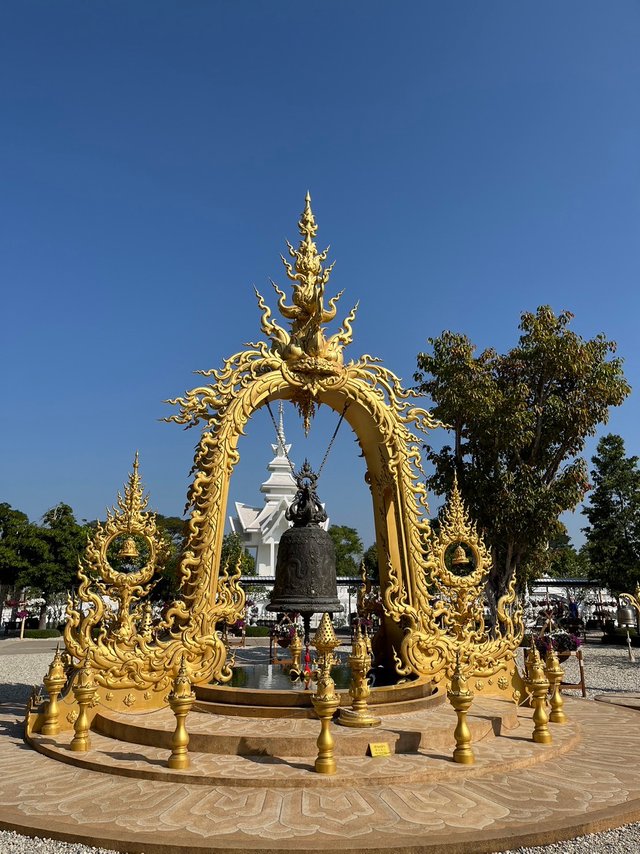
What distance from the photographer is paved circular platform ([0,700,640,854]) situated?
13.7 feet

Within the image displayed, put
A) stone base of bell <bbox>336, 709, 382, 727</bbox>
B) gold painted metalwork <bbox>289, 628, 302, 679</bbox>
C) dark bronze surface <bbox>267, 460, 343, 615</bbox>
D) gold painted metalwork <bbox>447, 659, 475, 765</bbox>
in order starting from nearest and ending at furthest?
gold painted metalwork <bbox>447, 659, 475, 765</bbox>, stone base of bell <bbox>336, 709, 382, 727</bbox>, dark bronze surface <bbox>267, 460, 343, 615</bbox>, gold painted metalwork <bbox>289, 628, 302, 679</bbox>

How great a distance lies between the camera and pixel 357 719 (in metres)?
6.42

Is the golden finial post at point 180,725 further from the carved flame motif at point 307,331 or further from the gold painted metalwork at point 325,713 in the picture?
the carved flame motif at point 307,331

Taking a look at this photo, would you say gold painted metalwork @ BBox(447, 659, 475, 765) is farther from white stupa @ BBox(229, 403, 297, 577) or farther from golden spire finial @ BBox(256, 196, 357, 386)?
white stupa @ BBox(229, 403, 297, 577)

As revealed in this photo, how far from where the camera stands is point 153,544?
27.1 ft

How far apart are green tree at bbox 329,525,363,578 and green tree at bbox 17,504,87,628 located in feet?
89.0

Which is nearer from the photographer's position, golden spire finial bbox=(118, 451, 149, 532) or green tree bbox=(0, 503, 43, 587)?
golden spire finial bbox=(118, 451, 149, 532)

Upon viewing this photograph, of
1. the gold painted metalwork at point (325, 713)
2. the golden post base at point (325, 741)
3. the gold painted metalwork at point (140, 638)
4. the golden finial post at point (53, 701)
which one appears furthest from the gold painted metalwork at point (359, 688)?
the golden finial post at point (53, 701)

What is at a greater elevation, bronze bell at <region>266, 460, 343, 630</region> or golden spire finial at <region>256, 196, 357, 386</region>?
golden spire finial at <region>256, 196, 357, 386</region>

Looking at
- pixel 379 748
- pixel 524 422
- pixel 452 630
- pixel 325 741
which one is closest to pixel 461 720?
pixel 379 748

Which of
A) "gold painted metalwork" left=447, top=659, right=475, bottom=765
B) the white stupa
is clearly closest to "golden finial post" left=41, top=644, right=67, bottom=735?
"gold painted metalwork" left=447, top=659, right=475, bottom=765

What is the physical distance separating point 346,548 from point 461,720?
4721 cm

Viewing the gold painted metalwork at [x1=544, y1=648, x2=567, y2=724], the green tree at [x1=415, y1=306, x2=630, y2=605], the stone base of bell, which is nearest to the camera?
the stone base of bell

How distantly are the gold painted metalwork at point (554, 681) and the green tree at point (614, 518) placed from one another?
2045 centimetres
